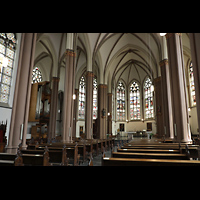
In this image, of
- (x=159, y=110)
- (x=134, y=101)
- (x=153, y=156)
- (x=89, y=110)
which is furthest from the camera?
(x=134, y=101)

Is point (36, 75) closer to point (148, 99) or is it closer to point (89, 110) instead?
point (89, 110)

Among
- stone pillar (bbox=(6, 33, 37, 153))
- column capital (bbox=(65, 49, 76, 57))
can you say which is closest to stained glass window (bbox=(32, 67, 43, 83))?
column capital (bbox=(65, 49, 76, 57))

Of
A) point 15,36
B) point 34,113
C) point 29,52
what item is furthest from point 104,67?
point 29,52

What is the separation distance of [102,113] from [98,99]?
2.09 m

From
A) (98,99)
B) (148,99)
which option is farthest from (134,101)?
(98,99)

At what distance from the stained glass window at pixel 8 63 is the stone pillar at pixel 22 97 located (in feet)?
7.97

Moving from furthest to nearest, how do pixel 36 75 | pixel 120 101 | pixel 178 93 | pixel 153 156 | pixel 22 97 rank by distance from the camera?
pixel 120 101, pixel 36 75, pixel 178 93, pixel 22 97, pixel 153 156

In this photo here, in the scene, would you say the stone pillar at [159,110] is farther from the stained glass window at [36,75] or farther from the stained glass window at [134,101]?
the stained glass window at [36,75]

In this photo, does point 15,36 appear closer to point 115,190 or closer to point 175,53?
point 175,53

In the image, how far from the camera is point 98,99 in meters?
21.5
